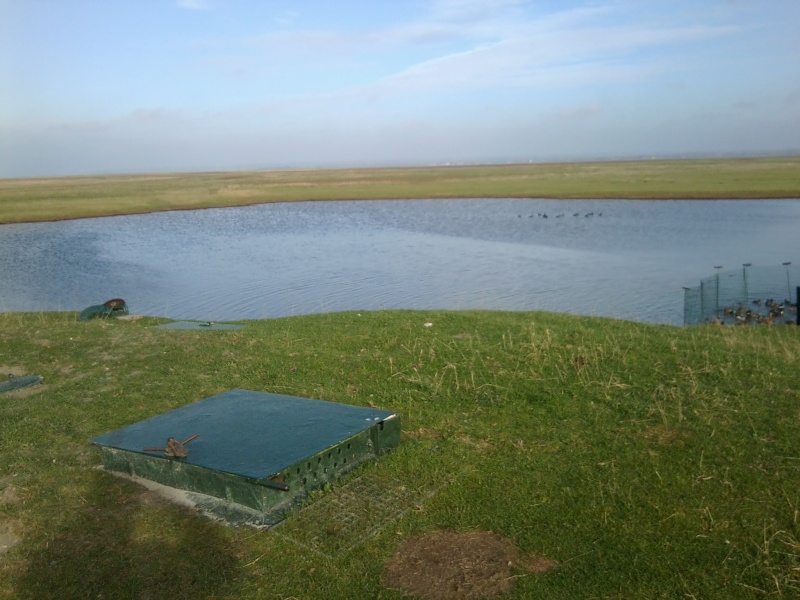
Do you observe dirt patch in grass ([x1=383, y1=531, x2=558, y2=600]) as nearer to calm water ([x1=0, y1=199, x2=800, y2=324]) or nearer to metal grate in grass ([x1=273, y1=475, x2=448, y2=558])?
metal grate in grass ([x1=273, y1=475, x2=448, y2=558])

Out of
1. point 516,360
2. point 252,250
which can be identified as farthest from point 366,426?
point 252,250

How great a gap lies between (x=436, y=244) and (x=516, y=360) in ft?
78.9

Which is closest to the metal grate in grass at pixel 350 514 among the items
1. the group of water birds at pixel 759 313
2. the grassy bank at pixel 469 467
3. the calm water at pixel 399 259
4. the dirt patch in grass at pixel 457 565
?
the grassy bank at pixel 469 467

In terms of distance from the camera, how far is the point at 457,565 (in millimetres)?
4949

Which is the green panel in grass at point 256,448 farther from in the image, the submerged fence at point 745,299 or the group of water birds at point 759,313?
the submerged fence at point 745,299

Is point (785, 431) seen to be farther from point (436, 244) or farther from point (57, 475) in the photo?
point (436, 244)

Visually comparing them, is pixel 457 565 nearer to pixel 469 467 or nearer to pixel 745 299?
pixel 469 467

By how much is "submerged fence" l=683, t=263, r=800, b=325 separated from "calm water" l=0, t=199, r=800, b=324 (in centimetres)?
71

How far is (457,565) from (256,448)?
85.5 inches

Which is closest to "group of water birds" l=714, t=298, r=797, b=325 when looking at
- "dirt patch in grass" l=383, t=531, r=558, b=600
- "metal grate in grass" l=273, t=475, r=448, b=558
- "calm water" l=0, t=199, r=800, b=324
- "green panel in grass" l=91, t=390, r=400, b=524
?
"calm water" l=0, t=199, r=800, b=324

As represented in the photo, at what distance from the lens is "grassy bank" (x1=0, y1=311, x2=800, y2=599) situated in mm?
4883

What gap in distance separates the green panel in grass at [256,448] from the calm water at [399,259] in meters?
13.0

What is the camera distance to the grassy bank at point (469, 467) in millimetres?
4883

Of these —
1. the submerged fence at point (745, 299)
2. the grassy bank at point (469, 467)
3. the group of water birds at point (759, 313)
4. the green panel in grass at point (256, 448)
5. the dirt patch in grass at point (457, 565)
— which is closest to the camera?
the dirt patch in grass at point (457, 565)
